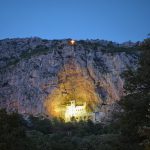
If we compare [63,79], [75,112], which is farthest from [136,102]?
[75,112]

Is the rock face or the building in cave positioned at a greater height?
the rock face

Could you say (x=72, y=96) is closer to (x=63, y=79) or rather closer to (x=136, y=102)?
(x=63, y=79)

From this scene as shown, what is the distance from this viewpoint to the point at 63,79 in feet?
318

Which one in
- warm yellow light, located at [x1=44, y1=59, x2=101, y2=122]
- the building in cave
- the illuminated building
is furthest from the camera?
the illuminated building

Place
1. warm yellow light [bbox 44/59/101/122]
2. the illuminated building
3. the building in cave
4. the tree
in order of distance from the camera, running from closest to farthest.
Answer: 1. the tree
2. the building in cave
3. warm yellow light [bbox 44/59/101/122]
4. the illuminated building

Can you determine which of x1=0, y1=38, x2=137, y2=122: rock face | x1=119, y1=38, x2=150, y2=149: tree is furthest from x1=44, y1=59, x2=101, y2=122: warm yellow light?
x1=119, y1=38, x2=150, y2=149: tree

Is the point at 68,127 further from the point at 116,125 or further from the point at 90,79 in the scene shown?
the point at 116,125

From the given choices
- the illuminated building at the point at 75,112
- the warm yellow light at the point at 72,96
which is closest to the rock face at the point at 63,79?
the warm yellow light at the point at 72,96

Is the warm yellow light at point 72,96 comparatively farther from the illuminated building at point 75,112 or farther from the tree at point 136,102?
the tree at point 136,102

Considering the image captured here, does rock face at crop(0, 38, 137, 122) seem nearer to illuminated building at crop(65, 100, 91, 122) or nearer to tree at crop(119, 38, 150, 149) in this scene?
illuminated building at crop(65, 100, 91, 122)

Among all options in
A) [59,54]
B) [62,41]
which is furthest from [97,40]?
[59,54]

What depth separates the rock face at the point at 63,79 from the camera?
3698 inches

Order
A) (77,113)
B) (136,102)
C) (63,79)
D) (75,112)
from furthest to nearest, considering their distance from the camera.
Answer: (77,113) < (75,112) < (63,79) < (136,102)

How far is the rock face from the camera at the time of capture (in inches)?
3698
